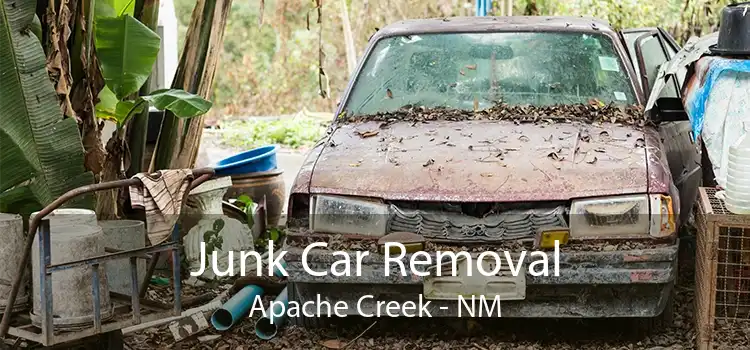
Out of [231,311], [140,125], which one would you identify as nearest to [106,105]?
[140,125]

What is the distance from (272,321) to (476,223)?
1.26 metres

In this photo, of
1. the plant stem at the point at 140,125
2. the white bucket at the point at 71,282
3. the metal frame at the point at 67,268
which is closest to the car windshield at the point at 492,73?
the plant stem at the point at 140,125

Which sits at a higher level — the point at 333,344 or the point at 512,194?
the point at 512,194

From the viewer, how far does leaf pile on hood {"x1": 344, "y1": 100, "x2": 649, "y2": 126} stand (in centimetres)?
579

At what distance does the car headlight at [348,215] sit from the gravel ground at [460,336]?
64 centimetres

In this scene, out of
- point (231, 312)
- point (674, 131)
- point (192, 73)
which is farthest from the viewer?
point (192, 73)

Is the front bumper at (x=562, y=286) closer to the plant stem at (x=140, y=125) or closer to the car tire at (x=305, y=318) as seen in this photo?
the car tire at (x=305, y=318)

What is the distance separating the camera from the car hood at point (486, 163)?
490 centimetres

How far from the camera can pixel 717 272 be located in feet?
16.6

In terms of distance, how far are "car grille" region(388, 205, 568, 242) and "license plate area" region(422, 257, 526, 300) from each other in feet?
0.51

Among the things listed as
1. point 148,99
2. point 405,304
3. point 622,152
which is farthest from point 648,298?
point 148,99

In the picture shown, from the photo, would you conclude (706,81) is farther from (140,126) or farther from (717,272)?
Answer: (140,126)

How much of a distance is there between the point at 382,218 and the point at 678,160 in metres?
2.27

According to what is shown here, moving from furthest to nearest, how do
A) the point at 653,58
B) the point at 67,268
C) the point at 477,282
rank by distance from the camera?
the point at 653,58 < the point at 477,282 < the point at 67,268
